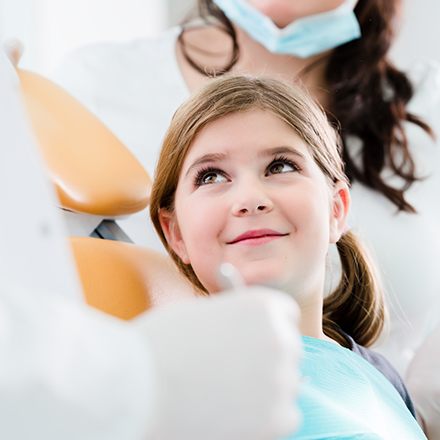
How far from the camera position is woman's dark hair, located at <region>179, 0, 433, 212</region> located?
187 cm

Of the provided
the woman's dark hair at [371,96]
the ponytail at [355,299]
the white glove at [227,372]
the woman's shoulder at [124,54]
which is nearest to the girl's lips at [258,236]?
the ponytail at [355,299]

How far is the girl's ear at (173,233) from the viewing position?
132cm

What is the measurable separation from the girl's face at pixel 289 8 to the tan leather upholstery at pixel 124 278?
64cm

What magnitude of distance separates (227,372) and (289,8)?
1.28 meters

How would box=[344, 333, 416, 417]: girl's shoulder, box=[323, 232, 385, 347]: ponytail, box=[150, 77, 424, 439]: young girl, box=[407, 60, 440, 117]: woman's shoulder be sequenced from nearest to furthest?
1. box=[150, 77, 424, 439]: young girl
2. box=[344, 333, 416, 417]: girl's shoulder
3. box=[323, 232, 385, 347]: ponytail
4. box=[407, 60, 440, 117]: woman's shoulder

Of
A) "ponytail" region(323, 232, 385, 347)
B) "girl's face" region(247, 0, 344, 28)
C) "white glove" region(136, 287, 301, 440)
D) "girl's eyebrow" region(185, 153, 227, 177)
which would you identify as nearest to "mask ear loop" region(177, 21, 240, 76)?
"girl's face" region(247, 0, 344, 28)

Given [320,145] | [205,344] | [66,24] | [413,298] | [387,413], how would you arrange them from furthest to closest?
1. [66,24]
2. [413,298]
3. [320,145]
4. [387,413]
5. [205,344]

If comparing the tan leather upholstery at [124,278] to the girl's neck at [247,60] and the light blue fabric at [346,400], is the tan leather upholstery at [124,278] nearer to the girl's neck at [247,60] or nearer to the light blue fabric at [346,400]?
the light blue fabric at [346,400]

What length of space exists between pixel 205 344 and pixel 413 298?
1151 mm

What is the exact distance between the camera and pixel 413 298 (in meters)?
1.73

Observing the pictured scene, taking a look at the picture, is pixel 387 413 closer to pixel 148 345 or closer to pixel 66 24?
pixel 148 345

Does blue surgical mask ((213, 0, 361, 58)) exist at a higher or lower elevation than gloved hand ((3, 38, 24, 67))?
lower

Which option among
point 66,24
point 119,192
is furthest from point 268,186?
point 66,24

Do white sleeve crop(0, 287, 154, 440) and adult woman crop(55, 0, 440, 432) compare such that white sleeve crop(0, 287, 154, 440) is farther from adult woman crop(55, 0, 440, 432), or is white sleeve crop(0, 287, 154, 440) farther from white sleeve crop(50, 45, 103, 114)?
white sleeve crop(50, 45, 103, 114)
